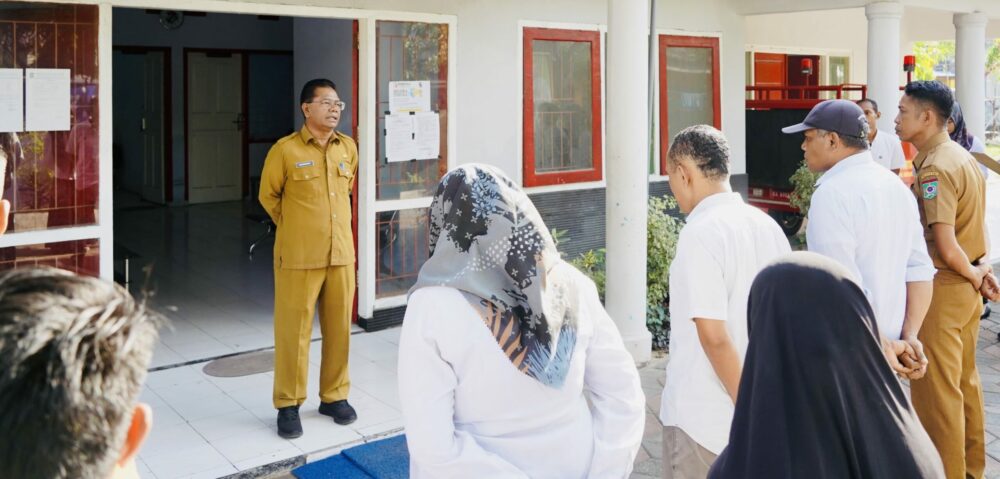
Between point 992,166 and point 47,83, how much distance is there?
18.7 ft

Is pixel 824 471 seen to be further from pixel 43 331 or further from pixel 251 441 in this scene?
pixel 251 441

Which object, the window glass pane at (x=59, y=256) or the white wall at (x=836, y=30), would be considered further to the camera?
the white wall at (x=836, y=30)

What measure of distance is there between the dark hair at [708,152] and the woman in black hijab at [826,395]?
1309 mm

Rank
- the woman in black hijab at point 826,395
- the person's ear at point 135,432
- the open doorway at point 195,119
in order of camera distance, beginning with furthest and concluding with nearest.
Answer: the open doorway at point 195,119 < the woman in black hijab at point 826,395 < the person's ear at point 135,432

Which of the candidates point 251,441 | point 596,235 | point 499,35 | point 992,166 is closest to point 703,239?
point 251,441

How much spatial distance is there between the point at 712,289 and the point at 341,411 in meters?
2.91

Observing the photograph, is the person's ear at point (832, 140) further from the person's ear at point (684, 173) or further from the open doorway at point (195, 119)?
the open doorway at point (195, 119)

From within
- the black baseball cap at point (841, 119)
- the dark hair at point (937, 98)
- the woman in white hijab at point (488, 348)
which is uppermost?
the dark hair at point (937, 98)

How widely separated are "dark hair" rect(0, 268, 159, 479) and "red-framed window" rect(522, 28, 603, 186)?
22.0 feet

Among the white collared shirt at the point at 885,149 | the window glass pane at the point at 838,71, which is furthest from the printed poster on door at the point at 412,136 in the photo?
the window glass pane at the point at 838,71

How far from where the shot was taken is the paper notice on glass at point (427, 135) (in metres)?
7.14

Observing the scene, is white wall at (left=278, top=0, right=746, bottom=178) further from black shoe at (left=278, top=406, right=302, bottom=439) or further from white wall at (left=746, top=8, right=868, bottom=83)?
white wall at (left=746, top=8, right=868, bottom=83)

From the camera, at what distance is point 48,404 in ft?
3.94

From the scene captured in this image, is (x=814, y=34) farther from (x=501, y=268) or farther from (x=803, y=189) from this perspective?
(x=501, y=268)
